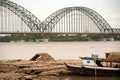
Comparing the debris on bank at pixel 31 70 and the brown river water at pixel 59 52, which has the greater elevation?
the debris on bank at pixel 31 70

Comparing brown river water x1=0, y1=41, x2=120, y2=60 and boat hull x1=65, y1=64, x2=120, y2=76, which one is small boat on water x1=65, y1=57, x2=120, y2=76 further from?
brown river water x1=0, y1=41, x2=120, y2=60

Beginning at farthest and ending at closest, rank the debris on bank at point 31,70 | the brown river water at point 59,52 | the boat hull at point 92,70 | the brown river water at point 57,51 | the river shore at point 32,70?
the brown river water at point 57,51
the brown river water at point 59,52
the boat hull at point 92,70
the river shore at point 32,70
the debris on bank at point 31,70

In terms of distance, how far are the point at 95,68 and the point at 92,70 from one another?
317 mm

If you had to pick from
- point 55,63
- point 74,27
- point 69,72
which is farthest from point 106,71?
point 74,27

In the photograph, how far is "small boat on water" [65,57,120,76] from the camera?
2728cm

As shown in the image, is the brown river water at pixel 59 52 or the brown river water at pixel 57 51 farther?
the brown river water at pixel 57 51

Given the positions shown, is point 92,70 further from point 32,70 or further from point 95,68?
point 32,70

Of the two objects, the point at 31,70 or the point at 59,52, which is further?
the point at 59,52

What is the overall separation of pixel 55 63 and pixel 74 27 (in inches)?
3449

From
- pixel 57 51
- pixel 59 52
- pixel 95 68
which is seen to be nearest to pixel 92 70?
pixel 95 68

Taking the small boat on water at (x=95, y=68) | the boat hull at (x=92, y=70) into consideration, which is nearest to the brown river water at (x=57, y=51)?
the boat hull at (x=92, y=70)

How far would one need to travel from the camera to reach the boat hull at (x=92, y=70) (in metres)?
27.2

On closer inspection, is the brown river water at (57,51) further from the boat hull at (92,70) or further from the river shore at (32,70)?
the boat hull at (92,70)

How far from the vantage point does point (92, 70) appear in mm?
27938
